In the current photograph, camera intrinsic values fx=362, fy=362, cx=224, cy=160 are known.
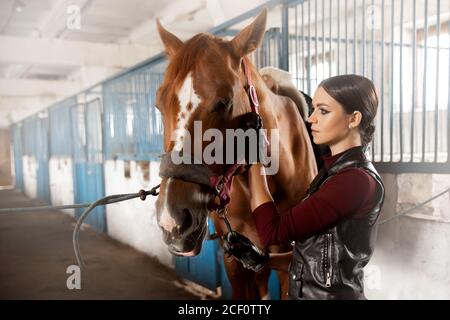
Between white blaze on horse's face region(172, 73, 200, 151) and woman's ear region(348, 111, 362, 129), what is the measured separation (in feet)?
1.33

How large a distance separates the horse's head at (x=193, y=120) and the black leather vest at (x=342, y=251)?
305mm

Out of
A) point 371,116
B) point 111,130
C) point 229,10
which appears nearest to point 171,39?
point 371,116

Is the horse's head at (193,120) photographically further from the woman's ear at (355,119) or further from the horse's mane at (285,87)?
the horse's mane at (285,87)

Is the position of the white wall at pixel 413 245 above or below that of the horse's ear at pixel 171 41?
below

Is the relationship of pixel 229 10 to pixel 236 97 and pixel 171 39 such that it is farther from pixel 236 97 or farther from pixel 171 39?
pixel 236 97

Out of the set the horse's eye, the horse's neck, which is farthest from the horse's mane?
the horse's eye

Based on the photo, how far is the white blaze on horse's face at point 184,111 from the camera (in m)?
1.00

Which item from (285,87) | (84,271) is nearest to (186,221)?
(285,87)

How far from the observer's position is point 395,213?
1558 mm

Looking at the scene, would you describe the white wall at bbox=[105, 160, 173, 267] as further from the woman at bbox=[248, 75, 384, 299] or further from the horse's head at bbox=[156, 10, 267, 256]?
the woman at bbox=[248, 75, 384, 299]

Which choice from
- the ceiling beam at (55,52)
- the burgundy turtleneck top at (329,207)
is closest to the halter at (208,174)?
the burgundy turtleneck top at (329,207)

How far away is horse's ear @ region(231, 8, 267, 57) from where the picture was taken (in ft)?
3.74

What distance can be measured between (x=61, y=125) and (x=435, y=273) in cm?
711

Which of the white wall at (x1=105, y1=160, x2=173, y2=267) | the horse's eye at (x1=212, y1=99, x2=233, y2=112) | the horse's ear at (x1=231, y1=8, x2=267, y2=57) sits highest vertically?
the horse's ear at (x1=231, y1=8, x2=267, y2=57)
